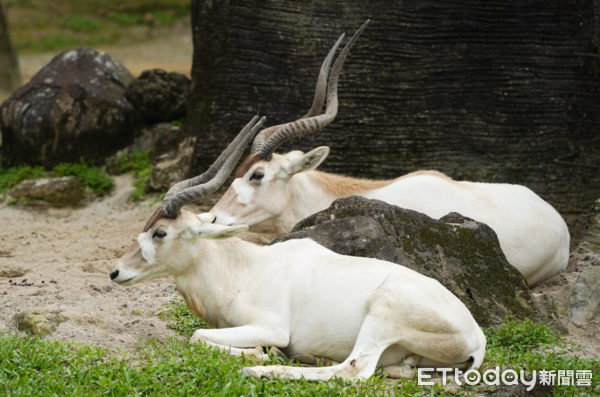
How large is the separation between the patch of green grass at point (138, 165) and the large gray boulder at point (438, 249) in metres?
4.67

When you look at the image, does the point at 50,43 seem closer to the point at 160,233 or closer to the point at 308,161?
the point at 308,161

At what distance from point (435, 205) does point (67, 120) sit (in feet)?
19.4

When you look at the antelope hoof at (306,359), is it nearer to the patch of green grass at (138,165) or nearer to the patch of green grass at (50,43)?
the patch of green grass at (138,165)

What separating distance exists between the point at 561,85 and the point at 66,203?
645 cm

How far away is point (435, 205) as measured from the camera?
7.12 meters

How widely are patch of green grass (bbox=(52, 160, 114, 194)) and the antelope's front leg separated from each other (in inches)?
237

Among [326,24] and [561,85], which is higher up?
[326,24]

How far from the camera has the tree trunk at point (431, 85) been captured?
8.71 metres

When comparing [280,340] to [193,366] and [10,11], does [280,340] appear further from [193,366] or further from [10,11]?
[10,11]

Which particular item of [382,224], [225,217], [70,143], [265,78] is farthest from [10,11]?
[382,224]

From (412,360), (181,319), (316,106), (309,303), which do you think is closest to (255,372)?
(309,303)

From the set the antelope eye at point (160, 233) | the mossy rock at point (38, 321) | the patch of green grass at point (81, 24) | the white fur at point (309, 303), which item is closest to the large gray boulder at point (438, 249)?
the white fur at point (309, 303)

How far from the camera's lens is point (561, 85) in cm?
873

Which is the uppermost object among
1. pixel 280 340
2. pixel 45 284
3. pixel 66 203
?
pixel 280 340
